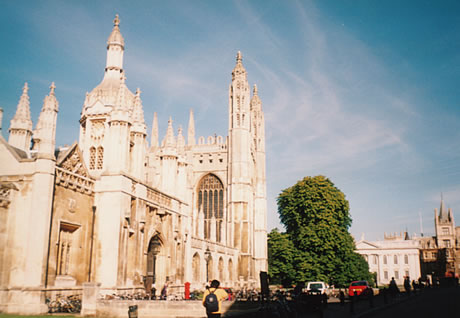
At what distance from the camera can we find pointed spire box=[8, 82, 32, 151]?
22641 millimetres

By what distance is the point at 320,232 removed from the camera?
41.6 meters

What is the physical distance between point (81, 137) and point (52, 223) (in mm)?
10765

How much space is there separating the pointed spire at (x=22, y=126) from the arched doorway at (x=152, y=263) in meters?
8.09

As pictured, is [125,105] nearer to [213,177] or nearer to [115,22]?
[115,22]

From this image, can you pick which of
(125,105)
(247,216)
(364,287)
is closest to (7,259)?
A: (125,105)

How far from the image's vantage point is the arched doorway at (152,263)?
21.9 metres

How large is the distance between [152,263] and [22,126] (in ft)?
30.9

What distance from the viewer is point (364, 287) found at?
30.8 meters

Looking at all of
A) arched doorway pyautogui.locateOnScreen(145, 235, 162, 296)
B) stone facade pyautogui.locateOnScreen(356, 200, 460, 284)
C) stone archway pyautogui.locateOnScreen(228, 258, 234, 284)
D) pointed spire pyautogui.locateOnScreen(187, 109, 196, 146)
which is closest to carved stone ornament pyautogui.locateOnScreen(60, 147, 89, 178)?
arched doorway pyautogui.locateOnScreen(145, 235, 162, 296)

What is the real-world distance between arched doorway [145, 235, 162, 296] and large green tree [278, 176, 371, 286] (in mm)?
21055

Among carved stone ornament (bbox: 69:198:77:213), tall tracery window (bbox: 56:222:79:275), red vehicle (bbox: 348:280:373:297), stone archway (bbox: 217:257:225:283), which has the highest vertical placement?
carved stone ornament (bbox: 69:198:77:213)

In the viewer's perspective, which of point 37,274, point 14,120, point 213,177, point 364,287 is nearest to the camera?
point 37,274

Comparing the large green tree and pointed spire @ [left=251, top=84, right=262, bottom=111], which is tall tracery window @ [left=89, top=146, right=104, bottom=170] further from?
pointed spire @ [left=251, top=84, right=262, bottom=111]

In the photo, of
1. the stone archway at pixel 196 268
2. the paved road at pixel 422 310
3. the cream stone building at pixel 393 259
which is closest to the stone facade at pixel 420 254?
the cream stone building at pixel 393 259
